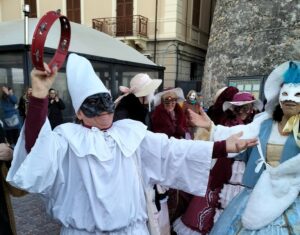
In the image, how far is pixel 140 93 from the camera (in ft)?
10.9

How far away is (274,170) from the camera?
2.03 m

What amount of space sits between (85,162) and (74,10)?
55.8 feet

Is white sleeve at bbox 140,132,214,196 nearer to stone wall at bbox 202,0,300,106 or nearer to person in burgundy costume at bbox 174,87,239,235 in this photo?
person in burgundy costume at bbox 174,87,239,235

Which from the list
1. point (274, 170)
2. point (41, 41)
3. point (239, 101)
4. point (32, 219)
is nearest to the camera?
point (41, 41)

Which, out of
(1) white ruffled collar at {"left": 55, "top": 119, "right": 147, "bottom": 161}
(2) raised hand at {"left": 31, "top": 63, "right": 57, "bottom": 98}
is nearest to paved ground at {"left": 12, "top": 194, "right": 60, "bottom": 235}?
(1) white ruffled collar at {"left": 55, "top": 119, "right": 147, "bottom": 161}

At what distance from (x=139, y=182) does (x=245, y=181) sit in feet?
3.16

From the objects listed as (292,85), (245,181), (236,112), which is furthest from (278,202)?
(236,112)

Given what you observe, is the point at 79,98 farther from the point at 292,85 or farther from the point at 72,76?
the point at 292,85

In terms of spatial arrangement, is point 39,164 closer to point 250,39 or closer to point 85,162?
point 85,162

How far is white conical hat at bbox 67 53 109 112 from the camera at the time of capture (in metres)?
1.57

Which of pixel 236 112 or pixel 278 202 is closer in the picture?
pixel 278 202

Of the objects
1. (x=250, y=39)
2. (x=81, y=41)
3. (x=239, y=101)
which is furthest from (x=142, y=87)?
(x=250, y=39)

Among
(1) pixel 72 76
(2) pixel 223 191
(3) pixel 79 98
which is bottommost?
(2) pixel 223 191

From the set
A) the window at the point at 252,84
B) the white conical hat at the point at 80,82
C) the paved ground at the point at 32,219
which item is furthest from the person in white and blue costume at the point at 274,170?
the window at the point at 252,84
